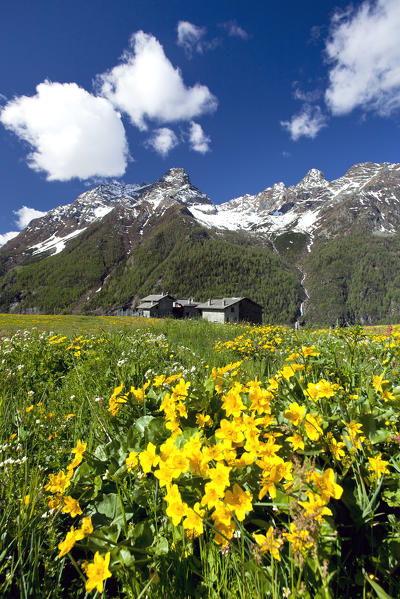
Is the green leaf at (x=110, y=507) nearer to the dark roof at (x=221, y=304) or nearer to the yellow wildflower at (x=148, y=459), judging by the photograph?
the yellow wildflower at (x=148, y=459)

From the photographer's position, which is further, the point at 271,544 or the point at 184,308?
the point at 184,308

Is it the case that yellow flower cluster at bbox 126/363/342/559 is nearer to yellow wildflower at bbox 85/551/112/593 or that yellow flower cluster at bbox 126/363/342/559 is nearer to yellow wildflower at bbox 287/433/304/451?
yellow wildflower at bbox 287/433/304/451

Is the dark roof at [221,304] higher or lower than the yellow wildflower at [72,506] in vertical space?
higher

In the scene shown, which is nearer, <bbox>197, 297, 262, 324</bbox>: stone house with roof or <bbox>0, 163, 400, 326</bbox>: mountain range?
<bbox>197, 297, 262, 324</bbox>: stone house with roof

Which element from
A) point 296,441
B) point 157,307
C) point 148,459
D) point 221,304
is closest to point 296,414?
point 296,441

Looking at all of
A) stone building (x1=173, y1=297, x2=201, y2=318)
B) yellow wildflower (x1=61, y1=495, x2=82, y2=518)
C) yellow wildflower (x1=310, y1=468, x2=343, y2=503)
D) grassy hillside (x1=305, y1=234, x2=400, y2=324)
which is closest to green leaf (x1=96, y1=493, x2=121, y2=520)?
yellow wildflower (x1=61, y1=495, x2=82, y2=518)

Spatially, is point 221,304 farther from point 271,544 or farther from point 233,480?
point 271,544

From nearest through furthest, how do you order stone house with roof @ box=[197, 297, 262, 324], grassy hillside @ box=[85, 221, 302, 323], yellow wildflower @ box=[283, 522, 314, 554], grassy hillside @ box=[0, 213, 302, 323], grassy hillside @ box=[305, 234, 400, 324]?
yellow wildflower @ box=[283, 522, 314, 554] < stone house with roof @ box=[197, 297, 262, 324] < grassy hillside @ box=[85, 221, 302, 323] < grassy hillside @ box=[0, 213, 302, 323] < grassy hillside @ box=[305, 234, 400, 324]

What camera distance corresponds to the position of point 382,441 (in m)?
1.60

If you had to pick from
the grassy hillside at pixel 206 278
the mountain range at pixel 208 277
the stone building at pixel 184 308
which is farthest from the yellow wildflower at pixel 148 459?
the mountain range at pixel 208 277

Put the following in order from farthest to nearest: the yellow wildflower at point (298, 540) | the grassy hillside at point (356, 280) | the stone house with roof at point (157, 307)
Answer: the grassy hillside at point (356, 280) < the stone house with roof at point (157, 307) < the yellow wildflower at point (298, 540)

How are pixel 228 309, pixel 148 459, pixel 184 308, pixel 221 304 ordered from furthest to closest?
pixel 184 308 < pixel 221 304 < pixel 228 309 < pixel 148 459

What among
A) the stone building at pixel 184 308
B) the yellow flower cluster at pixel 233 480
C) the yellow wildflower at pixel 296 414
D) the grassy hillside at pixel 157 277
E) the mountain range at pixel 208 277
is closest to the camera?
the yellow flower cluster at pixel 233 480

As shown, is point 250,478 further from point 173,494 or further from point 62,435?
point 62,435
